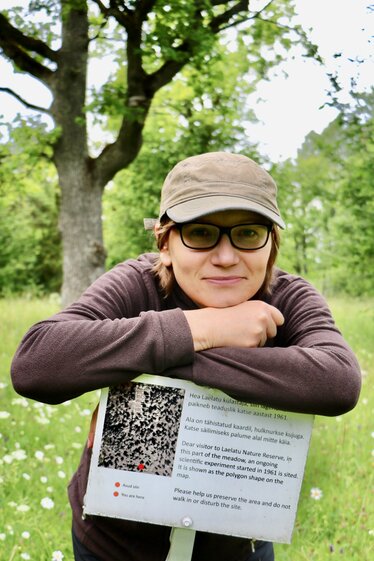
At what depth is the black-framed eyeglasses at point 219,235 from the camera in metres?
1.61

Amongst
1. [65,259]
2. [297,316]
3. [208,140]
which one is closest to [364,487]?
[297,316]

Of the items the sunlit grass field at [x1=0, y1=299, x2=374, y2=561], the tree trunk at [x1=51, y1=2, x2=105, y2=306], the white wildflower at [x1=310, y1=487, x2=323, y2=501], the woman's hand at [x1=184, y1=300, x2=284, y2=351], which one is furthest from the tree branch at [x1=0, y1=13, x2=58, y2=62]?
the woman's hand at [x1=184, y1=300, x2=284, y2=351]

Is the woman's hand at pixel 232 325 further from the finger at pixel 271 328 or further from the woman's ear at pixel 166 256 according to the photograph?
the woman's ear at pixel 166 256

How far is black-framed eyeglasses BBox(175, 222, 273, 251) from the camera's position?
5.28 ft

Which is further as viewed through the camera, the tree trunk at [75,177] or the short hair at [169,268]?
the tree trunk at [75,177]

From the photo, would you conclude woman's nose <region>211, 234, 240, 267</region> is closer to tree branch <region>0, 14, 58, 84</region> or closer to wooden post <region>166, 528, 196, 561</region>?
wooden post <region>166, 528, 196, 561</region>

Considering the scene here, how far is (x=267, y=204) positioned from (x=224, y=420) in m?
0.61

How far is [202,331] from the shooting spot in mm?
1534

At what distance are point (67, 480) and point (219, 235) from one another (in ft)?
8.81

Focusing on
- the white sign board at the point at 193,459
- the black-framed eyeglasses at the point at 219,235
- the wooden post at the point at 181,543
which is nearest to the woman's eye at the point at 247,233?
the black-framed eyeglasses at the point at 219,235

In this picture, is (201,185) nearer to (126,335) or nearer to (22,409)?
(126,335)

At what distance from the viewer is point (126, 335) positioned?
58.4 inches

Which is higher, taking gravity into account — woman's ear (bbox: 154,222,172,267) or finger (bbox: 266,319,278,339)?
woman's ear (bbox: 154,222,172,267)

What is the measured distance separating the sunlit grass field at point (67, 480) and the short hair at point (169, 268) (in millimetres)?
1331
